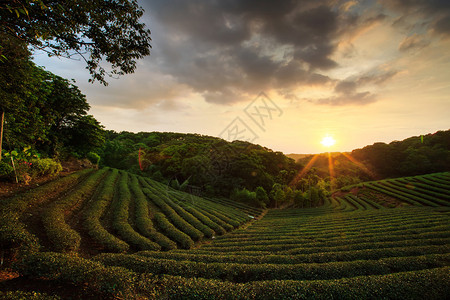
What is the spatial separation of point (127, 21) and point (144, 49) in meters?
1.14

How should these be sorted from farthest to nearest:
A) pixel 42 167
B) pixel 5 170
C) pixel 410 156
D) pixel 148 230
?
pixel 410 156, pixel 42 167, pixel 148 230, pixel 5 170

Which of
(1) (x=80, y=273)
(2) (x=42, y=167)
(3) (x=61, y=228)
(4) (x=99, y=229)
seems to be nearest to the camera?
(1) (x=80, y=273)

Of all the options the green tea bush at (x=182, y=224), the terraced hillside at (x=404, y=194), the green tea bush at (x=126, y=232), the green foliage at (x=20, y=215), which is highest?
the green foliage at (x=20, y=215)

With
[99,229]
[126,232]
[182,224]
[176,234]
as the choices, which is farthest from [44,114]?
[176,234]

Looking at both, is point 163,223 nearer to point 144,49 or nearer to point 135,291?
point 135,291

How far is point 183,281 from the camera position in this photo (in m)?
4.84

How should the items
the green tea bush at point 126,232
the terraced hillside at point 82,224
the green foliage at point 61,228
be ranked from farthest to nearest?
the green tea bush at point 126,232, the green foliage at point 61,228, the terraced hillside at point 82,224

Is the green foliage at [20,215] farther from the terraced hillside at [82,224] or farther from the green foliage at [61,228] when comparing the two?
the green foliage at [61,228]

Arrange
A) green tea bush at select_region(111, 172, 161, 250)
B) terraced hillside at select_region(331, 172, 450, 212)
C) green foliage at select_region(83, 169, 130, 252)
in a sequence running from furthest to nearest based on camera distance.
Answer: terraced hillside at select_region(331, 172, 450, 212), green tea bush at select_region(111, 172, 161, 250), green foliage at select_region(83, 169, 130, 252)

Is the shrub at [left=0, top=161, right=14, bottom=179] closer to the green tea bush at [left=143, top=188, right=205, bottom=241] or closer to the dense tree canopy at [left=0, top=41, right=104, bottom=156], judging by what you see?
the dense tree canopy at [left=0, top=41, right=104, bottom=156]

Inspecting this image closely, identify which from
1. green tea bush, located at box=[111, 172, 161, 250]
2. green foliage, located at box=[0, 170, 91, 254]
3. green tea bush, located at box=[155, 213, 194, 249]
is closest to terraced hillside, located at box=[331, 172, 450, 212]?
green tea bush, located at box=[155, 213, 194, 249]

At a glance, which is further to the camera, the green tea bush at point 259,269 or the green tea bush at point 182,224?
the green tea bush at point 182,224

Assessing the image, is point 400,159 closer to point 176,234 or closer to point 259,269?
point 176,234

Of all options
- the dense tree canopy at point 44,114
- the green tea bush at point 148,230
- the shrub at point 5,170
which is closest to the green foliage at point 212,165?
the dense tree canopy at point 44,114
